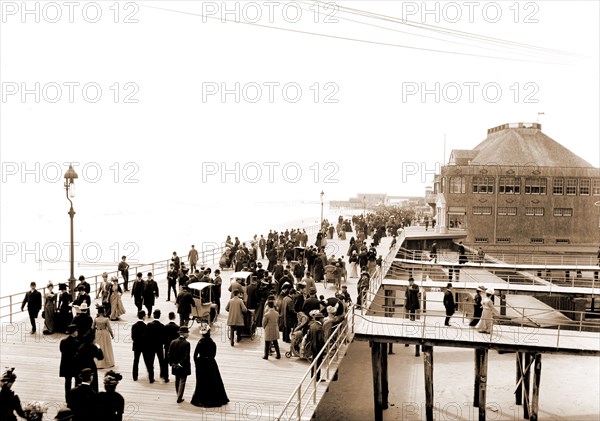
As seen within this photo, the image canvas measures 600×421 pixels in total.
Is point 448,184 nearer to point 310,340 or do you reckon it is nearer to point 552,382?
point 552,382

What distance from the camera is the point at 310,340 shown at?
12.3 meters

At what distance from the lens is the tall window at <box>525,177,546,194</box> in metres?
55.0

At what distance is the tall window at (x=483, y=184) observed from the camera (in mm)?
54750

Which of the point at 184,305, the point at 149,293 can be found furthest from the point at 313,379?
the point at 149,293

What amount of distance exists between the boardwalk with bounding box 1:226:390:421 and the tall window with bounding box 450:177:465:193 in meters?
43.8

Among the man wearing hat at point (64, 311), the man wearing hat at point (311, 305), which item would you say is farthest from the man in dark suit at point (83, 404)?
the man wearing hat at point (64, 311)

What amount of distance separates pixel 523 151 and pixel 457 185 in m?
9.63

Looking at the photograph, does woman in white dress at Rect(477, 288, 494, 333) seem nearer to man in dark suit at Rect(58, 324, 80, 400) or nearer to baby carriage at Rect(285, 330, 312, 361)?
baby carriage at Rect(285, 330, 312, 361)

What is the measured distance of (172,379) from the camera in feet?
37.5

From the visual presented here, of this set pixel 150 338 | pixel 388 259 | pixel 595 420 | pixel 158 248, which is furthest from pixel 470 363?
pixel 158 248

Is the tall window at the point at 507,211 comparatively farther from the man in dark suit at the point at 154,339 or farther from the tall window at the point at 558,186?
the man in dark suit at the point at 154,339

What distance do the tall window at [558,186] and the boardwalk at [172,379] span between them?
49077mm

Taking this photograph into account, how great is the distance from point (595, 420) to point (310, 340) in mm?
12564

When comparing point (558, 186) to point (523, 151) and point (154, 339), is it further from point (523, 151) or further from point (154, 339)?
point (154, 339)
